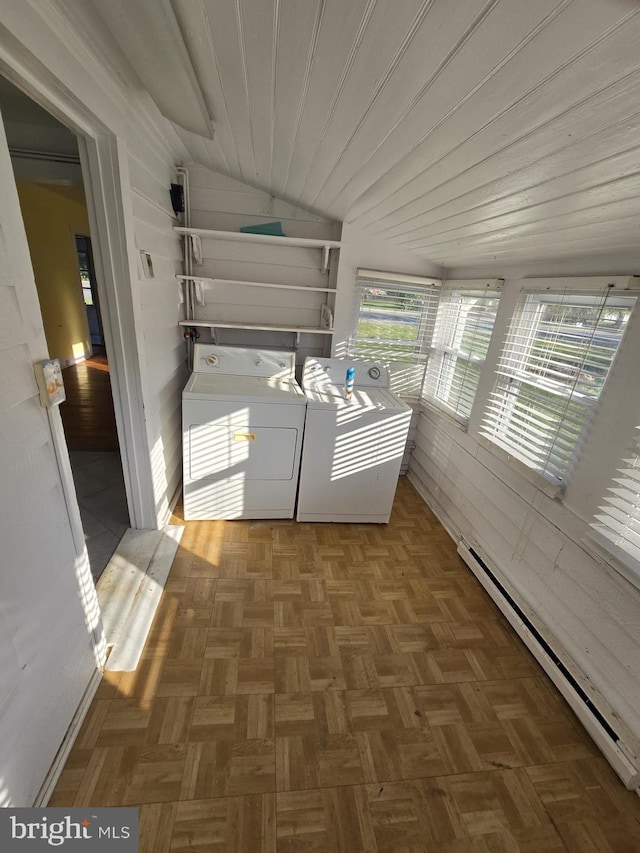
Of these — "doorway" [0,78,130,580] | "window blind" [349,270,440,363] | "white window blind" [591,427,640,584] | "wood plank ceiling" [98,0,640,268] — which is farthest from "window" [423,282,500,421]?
"doorway" [0,78,130,580]

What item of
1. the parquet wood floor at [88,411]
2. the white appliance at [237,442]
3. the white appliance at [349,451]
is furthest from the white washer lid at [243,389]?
the parquet wood floor at [88,411]

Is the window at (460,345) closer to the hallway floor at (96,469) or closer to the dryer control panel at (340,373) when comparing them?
the dryer control panel at (340,373)

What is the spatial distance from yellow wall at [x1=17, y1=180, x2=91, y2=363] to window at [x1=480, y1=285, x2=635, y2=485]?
16.1ft

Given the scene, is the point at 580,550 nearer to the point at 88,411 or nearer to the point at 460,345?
the point at 460,345

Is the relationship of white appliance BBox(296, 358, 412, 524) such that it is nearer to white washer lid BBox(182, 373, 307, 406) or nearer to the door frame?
white washer lid BBox(182, 373, 307, 406)

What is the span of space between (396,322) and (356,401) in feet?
3.14

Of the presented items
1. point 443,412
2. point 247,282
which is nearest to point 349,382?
point 443,412

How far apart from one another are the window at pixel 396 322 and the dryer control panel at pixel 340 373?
230 mm

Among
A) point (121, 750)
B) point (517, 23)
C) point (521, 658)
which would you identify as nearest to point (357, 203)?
point (517, 23)

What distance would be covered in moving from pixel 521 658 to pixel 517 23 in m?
2.14

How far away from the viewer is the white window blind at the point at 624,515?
4.20 ft

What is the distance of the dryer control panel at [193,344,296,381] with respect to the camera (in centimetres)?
241

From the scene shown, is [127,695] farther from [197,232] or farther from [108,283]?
[197,232]

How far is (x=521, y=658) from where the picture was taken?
5.32 ft
